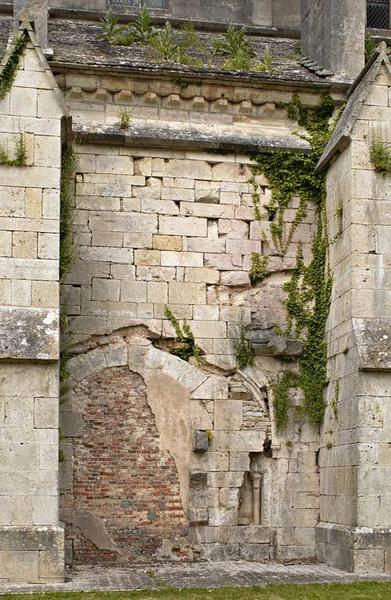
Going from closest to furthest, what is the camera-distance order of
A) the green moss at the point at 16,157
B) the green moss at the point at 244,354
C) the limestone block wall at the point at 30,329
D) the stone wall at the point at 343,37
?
the limestone block wall at the point at 30,329 → the green moss at the point at 16,157 → the green moss at the point at 244,354 → the stone wall at the point at 343,37

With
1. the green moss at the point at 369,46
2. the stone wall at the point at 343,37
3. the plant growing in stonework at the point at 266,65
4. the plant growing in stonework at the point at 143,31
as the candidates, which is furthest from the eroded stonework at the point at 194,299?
the green moss at the point at 369,46

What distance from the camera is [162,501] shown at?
1288 centimetres

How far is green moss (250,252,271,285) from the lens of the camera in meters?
13.6

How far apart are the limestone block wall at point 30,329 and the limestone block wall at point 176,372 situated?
1387 millimetres

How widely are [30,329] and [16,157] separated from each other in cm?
201

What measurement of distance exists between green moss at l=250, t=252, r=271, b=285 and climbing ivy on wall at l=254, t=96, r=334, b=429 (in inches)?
11.2

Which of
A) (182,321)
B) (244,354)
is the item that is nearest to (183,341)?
(182,321)

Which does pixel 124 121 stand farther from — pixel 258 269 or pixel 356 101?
pixel 356 101

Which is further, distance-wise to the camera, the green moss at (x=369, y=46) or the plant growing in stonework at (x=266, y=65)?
the green moss at (x=369, y=46)

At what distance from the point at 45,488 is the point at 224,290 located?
3.73 meters

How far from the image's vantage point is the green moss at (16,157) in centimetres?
1185

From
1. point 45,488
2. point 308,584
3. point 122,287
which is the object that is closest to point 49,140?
point 122,287

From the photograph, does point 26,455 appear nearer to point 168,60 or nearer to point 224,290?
point 224,290

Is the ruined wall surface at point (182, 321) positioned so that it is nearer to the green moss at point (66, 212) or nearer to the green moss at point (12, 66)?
the green moss at point (66, 212)
